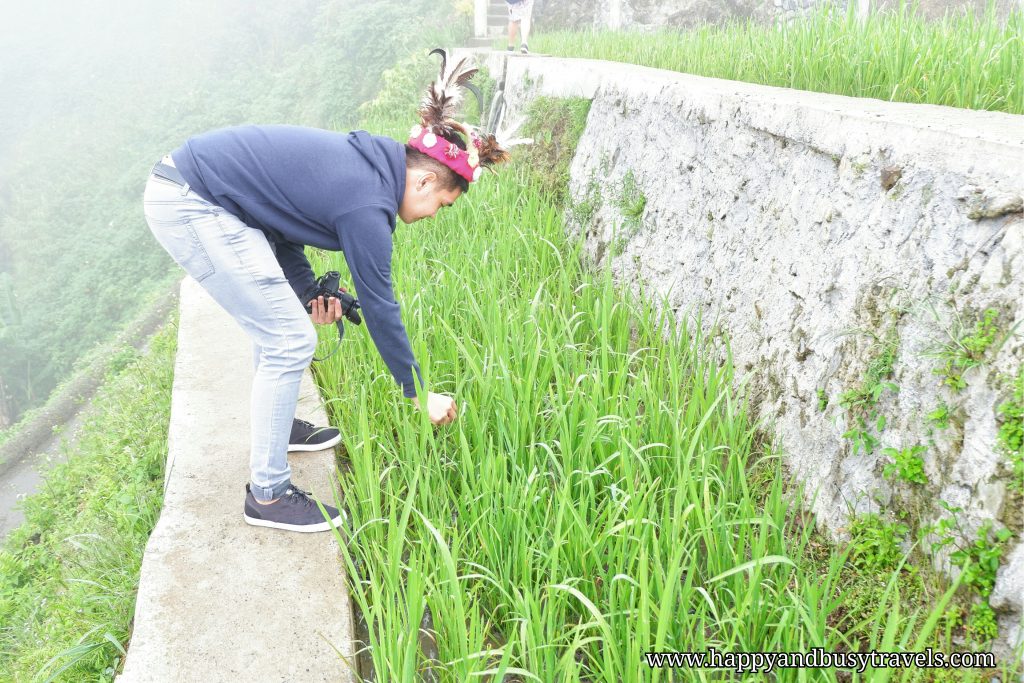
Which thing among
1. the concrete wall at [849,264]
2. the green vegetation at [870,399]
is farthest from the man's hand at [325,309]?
the green vegetation at [870,399]

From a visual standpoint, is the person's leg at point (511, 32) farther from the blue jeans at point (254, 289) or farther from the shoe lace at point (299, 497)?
the shoe lace at point (299, 497)

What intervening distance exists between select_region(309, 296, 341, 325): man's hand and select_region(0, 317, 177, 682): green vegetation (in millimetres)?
999

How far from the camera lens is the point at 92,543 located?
288 centimetres

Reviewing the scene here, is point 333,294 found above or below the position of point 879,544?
above

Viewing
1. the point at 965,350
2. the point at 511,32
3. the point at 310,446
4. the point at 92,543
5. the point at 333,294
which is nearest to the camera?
the point at 965,350

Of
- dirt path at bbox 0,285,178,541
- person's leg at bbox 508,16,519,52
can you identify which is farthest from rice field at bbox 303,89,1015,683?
person's leg at bbox 508,16,519,52

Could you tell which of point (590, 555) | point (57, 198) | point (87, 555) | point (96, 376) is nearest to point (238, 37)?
point (57, 198)

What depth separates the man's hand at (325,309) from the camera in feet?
8.23

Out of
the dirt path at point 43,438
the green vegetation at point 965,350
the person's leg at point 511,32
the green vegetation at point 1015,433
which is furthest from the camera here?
the person's leg at point 511,32

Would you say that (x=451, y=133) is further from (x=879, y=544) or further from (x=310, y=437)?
(x=879, y=544)

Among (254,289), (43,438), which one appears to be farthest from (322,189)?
(43,438)

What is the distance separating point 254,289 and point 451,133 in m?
0.75

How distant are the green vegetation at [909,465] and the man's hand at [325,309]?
5.77 feet

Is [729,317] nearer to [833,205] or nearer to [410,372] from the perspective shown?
[833,205]
